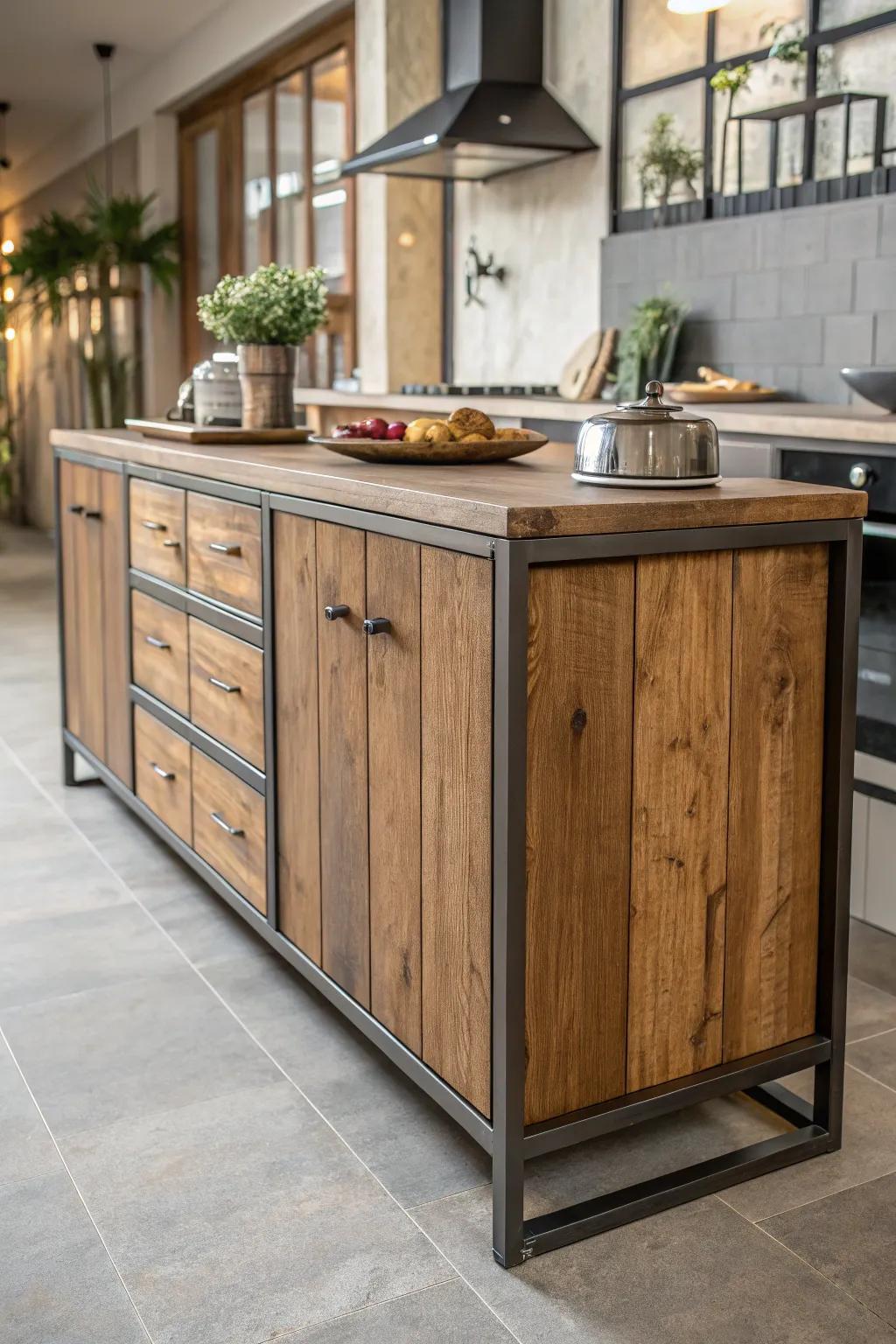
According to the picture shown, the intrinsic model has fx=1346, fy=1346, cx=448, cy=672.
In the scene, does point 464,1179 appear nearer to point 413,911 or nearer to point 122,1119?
point 413,911

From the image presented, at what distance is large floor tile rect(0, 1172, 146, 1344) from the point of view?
153 centimetres

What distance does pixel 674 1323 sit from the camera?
1.54m

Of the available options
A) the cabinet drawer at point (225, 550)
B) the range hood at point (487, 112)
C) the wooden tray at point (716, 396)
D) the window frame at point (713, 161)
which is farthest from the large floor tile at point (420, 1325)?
the range hood at point (487, 112)

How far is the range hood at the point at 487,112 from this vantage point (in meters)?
4.64

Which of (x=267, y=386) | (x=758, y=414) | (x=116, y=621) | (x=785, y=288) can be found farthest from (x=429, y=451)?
(x=785, y=288)

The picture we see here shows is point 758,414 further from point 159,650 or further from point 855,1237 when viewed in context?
point 855,1237

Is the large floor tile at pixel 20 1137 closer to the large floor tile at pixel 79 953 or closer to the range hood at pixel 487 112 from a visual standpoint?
the large floor tile at pixel 79 953

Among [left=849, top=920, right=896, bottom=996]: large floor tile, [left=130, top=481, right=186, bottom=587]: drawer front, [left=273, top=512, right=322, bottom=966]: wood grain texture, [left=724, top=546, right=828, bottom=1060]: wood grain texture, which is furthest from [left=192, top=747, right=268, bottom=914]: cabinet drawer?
[left=849, top=920, right=896, bottom=996]: large floor tile

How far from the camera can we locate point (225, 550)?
2.47 metres

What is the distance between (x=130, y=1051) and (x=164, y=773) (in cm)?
82

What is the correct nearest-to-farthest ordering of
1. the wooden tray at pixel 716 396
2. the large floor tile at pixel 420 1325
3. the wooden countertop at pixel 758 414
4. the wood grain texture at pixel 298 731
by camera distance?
the large floor tile at pixel 420 1325
the wood grain texture at pixel 298 731
the wooden countertop at pixel 758 414
the wooden tray at pixel 716 396

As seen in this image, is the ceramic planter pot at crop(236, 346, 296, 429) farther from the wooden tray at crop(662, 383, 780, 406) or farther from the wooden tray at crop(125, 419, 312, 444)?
the wooden tray at crop(662, 383, 780, 406)

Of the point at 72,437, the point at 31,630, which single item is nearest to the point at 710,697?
the point at 72,437

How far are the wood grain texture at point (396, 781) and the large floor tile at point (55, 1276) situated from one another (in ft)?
1.62
